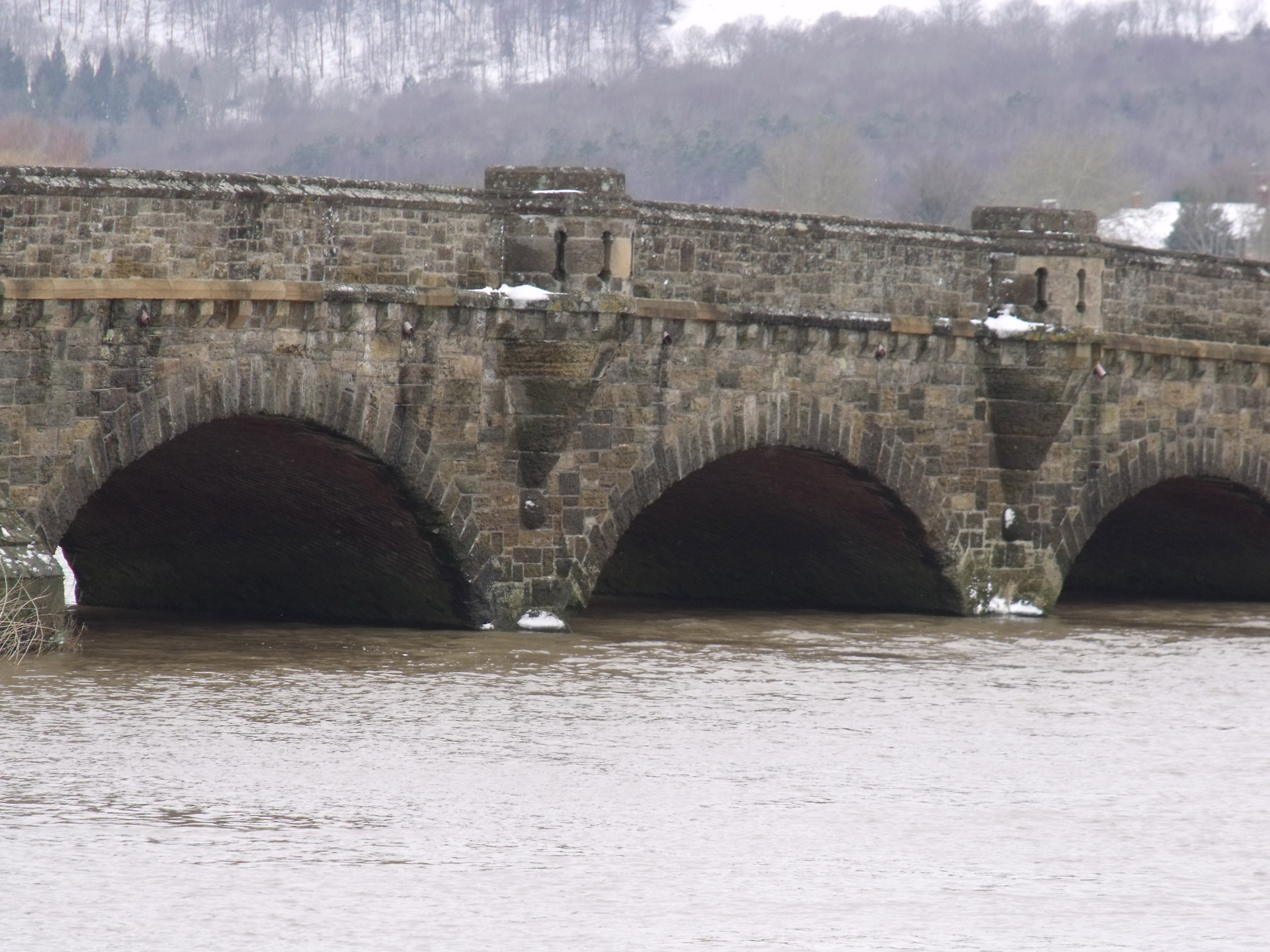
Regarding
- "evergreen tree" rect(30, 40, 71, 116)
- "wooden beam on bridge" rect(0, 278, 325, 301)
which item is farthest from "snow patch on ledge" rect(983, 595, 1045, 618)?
"evergreen tree" rect(30, 40, 71, 116)

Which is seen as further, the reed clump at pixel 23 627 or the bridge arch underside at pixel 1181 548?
the bridge arch underside at pixel 1181 548

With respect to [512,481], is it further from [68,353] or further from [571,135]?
[571,135]

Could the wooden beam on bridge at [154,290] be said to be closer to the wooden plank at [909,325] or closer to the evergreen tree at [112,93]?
the wooden plank at [909,325]

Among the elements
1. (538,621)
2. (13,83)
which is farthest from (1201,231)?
(538,621)

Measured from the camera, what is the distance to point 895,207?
81750 mm

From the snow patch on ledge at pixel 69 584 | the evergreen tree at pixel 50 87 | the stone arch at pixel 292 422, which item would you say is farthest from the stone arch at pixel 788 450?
the evergreen tree at pixel 50 87

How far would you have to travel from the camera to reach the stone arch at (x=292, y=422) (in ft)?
53.2

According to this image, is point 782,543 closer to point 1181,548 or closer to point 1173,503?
point 1173,503

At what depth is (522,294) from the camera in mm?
18625

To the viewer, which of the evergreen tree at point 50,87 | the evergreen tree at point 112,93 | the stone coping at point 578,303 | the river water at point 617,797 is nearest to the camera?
the river water at point 617,797

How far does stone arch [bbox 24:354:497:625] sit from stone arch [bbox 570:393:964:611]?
1.24 metres

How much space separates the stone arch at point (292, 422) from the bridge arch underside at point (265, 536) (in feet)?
0.35

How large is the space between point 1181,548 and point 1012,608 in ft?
18.6

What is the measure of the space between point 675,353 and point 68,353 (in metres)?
5.60
